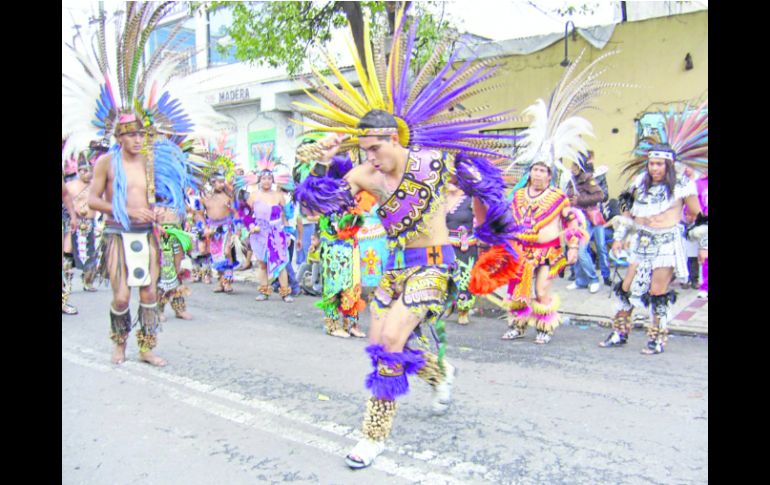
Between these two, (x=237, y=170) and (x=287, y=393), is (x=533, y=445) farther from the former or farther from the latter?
(x=237, y=170)

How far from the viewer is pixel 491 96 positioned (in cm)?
1286

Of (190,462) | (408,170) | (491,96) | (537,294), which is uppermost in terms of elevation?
(491,96)

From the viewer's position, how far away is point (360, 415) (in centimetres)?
438

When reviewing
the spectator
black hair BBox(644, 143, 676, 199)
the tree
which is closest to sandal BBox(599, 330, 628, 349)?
black hair BBox(644, 143, 676, 199)

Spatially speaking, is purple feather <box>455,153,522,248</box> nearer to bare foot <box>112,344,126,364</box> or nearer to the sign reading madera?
bare foot <box>112,344,126,364</box>

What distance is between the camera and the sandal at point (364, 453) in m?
3.51

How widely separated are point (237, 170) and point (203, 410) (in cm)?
625

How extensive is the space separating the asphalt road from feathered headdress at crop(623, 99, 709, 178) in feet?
6.19

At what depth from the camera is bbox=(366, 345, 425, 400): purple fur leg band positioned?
3.65 m

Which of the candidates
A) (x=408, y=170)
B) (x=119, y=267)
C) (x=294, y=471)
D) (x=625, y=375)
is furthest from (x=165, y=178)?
(x=625, y=375)

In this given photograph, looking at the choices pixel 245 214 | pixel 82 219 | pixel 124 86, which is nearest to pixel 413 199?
pixel 124 86

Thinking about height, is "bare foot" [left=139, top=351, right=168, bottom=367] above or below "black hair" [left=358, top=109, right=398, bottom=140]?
below

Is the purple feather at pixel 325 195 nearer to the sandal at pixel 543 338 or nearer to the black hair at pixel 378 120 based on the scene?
the black hair at pixel 378 120

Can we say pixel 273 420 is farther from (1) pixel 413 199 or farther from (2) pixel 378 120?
(2) pixel 378 120
